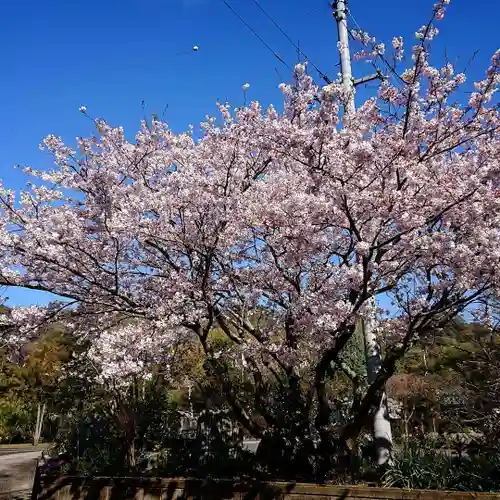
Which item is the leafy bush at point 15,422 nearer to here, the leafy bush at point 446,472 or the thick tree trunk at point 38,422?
A: the thick tree trunk at point 38,422

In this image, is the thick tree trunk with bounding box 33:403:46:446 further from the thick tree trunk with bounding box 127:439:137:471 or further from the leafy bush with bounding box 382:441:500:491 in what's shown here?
the leafy bush with bounding box 382:441:500:491

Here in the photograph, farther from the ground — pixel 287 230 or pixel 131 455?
pixel 287 230

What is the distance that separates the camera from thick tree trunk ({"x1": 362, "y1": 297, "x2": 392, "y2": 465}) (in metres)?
6.51

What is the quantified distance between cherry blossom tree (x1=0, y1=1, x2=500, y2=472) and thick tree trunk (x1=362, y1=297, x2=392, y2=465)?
24cm

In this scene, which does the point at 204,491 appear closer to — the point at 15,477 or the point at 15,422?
the point at 15,477

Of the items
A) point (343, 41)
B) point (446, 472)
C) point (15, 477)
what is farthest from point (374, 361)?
point (15, 477)

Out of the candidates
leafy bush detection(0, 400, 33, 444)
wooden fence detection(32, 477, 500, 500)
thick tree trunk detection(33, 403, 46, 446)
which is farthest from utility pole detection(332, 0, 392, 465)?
leafy bush detection(0, 400, 33, 444)

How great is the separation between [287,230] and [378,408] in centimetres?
293

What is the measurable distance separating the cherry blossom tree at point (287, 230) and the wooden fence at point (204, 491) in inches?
47.3

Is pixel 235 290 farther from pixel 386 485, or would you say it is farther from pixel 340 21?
pixel 340 21

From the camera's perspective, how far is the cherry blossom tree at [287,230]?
5.73m

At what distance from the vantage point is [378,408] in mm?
6754

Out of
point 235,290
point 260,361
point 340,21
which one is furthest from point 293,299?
point 340,21

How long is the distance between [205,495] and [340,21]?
329 inches
